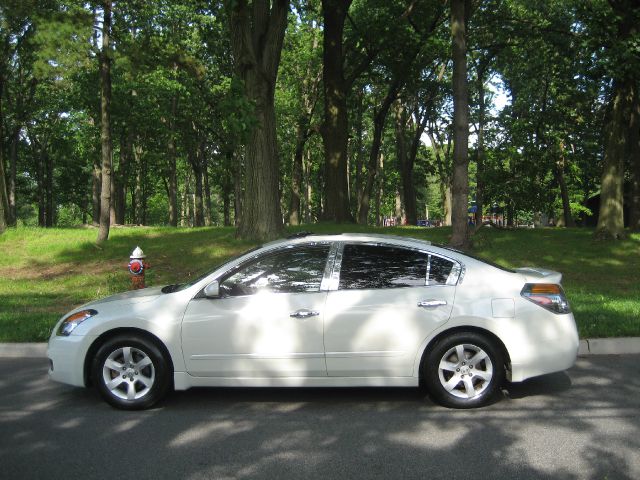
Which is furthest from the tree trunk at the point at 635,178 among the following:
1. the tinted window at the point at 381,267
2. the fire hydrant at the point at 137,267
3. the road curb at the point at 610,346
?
the fire hydrant at the point at 137,267

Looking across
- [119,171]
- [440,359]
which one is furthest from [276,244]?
[119,171]

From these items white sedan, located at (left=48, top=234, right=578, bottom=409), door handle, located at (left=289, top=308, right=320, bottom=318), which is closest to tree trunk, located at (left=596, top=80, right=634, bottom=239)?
white sedan, located at (left=48, top=234, right=578, bottom=409)

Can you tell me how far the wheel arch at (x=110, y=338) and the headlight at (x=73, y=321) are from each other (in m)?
0.24

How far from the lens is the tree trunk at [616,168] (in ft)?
52.4

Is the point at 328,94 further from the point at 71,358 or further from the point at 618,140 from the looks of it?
the point at 71,358

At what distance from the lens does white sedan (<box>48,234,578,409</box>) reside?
16.5ft

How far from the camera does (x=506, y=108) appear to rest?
3266 centimetres

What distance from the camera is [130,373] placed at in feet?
17.0

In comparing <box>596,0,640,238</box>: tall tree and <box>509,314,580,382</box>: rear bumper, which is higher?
<box>596,0,640,238</box>: tall tree

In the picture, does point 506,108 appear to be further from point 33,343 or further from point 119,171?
point 33,343

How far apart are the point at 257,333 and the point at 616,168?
570 inches

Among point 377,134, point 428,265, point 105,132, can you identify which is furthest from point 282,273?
point 377,134

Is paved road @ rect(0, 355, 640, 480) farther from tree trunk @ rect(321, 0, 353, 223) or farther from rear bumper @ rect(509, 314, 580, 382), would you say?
tree trunk @ rect(321, 0, 353, 223)

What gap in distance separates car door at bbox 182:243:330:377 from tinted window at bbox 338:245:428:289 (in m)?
0.33
